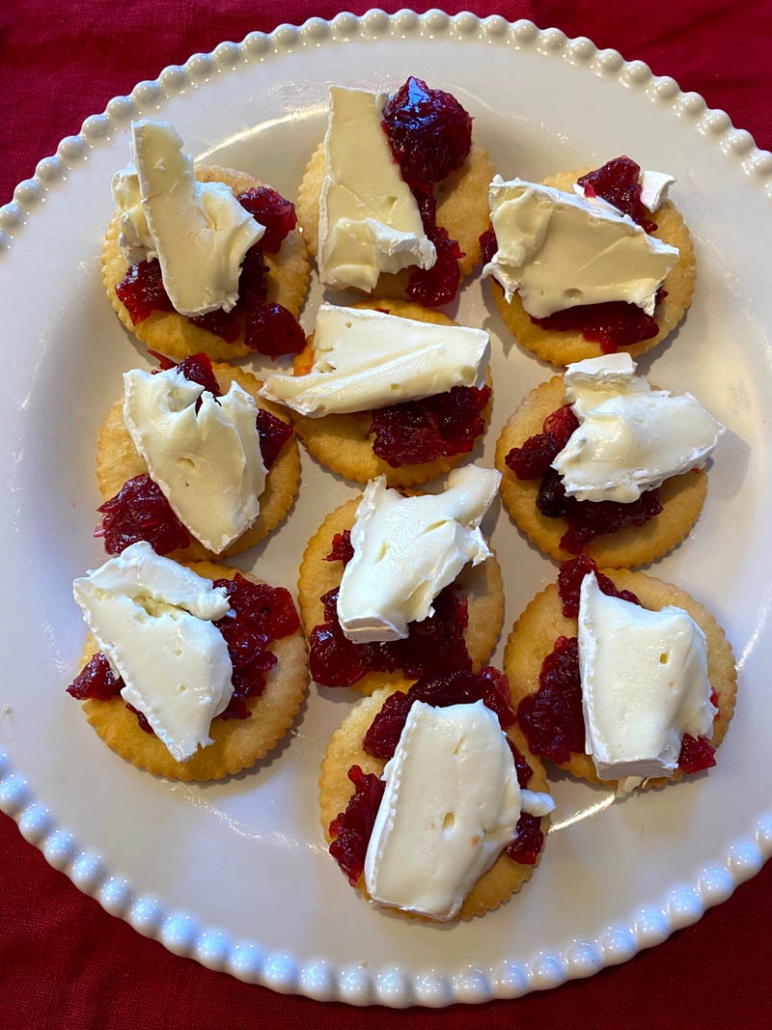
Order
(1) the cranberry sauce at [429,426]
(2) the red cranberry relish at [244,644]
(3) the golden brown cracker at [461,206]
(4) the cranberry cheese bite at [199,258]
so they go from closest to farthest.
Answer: (2) the red cranberry relish at [244,644]
(4) the cranberry cheese bite at [199,258]
(1) the cranberry sauce at [429,426]
(3) the golden brown cracker at [461,206]

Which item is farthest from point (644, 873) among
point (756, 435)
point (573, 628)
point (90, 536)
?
point (90, 536)

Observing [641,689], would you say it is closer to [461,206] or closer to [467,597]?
[467,597]

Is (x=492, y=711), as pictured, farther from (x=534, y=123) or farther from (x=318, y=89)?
(x=318, y=89)

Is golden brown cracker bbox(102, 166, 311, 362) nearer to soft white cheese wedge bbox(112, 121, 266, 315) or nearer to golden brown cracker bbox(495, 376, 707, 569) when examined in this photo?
soft white cheese wedge bbox(112, 121, 266, 315)

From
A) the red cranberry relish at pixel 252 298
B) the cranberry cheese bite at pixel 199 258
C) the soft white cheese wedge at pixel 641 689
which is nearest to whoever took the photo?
the soft white cheese wedge at pixel 641 689

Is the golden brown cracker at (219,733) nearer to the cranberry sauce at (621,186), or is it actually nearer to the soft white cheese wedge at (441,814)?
the soft white cheese wedge at (441,814)

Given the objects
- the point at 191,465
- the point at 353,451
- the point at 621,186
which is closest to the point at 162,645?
the point at 191,465

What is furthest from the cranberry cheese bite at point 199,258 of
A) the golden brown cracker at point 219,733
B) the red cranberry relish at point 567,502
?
the golden brown cracker at point 219,733

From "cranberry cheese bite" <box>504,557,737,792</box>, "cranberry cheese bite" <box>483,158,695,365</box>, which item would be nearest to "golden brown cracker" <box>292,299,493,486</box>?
"cranberry cheese bite" <box>483,158,695,365</box>
